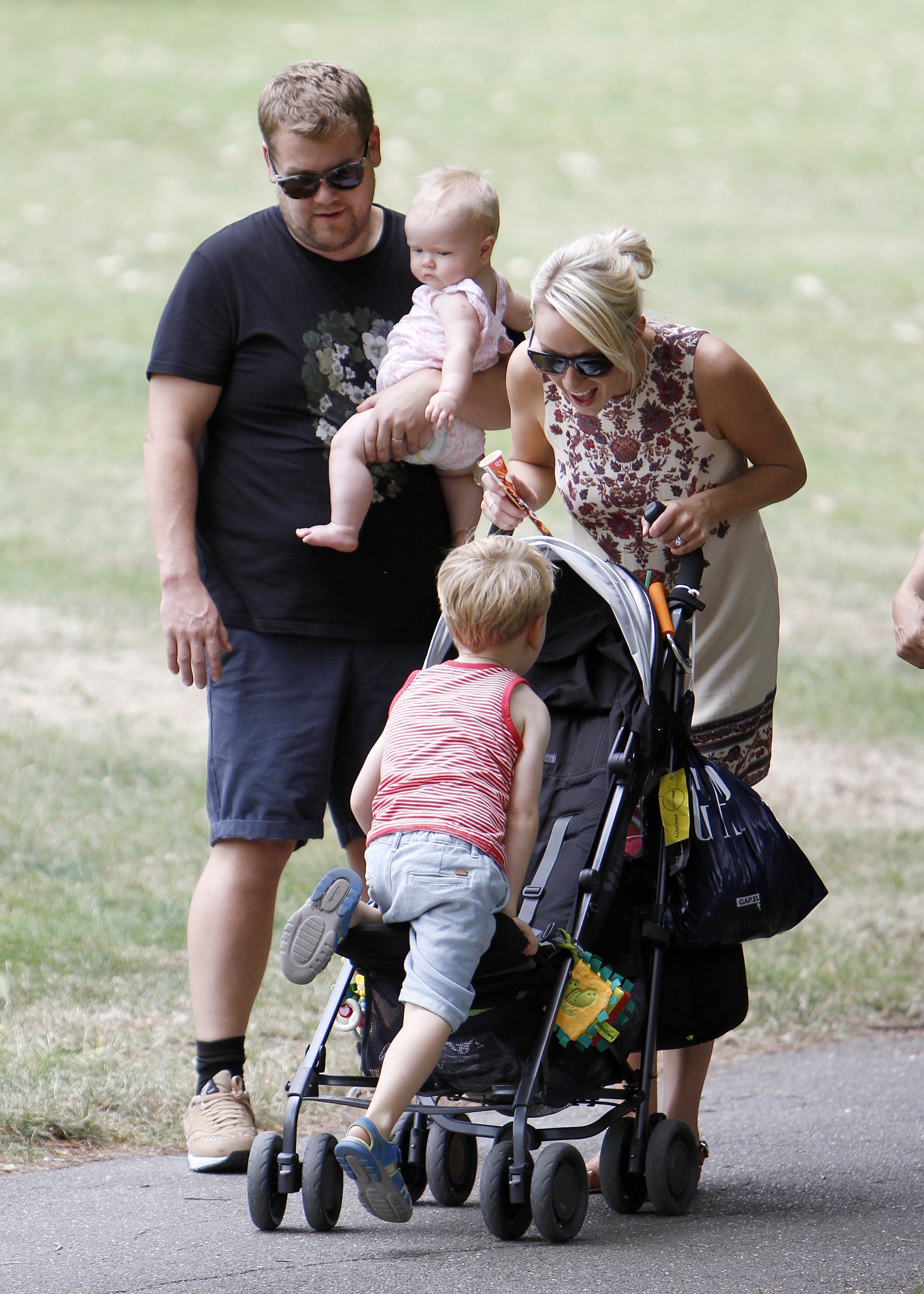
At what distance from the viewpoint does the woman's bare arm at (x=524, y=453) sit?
376 cm

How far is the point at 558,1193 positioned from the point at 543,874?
2.07 ft

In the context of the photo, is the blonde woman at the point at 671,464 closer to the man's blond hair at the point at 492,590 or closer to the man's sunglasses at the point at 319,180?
the man's blond hair at the point at 492,590

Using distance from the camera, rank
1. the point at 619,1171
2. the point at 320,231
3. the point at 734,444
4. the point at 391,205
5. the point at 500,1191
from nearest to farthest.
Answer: the point at 500,1191 → the point at 619,1171 → the point at 734,444 → the point at 320,231 → the point at 391,205

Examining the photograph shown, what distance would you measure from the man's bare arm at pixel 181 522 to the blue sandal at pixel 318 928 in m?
0.89

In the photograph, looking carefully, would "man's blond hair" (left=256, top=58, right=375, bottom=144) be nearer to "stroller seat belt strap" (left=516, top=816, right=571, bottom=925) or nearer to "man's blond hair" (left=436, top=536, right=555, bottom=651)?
"man's blond hair" (left=436, top=536, right=555, bottom=651)

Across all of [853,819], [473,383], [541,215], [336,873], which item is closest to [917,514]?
[853,819]

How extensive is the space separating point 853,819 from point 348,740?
12.5 feet

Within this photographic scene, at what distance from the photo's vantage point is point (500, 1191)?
10.7 feet

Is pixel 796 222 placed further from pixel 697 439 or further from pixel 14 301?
pixel 697 439

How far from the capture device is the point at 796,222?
761 inches

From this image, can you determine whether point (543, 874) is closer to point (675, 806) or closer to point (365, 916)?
point (675, 806)

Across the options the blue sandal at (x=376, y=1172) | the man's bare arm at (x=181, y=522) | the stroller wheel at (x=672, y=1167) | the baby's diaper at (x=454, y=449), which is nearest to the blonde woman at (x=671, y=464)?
the baby's diaper at (x=454, y=449)

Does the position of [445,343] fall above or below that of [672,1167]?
above

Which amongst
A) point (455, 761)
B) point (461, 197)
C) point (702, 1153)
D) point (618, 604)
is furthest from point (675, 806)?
point (461, 197)
